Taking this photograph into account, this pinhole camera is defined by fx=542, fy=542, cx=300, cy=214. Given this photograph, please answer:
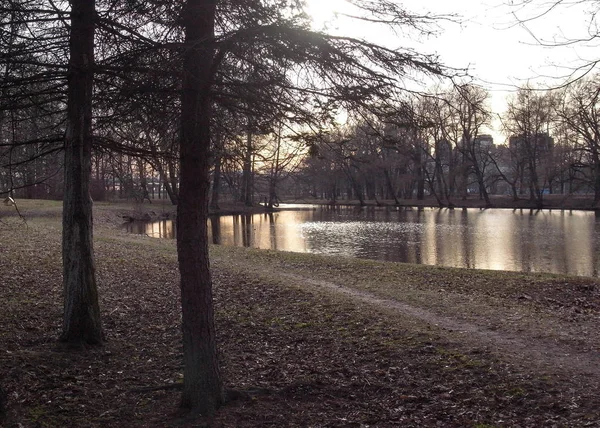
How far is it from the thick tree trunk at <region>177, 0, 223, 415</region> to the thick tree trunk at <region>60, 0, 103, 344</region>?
1.67m

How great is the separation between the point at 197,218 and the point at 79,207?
2399 mm

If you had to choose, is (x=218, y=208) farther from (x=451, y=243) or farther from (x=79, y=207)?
(x=79, y=207)

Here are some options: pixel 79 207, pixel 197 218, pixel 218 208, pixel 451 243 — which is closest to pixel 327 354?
pixel 197 218

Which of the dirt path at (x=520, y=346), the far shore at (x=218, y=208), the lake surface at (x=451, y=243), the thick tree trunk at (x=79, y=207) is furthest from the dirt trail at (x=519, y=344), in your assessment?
the far shore at (x=218, y=208)

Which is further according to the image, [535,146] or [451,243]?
[535,146]

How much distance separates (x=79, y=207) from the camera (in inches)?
262

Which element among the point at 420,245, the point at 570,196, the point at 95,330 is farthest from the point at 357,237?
the point at 570,196

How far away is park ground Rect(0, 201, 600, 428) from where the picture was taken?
517 cm

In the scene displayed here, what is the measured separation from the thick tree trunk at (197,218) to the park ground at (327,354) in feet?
1.27

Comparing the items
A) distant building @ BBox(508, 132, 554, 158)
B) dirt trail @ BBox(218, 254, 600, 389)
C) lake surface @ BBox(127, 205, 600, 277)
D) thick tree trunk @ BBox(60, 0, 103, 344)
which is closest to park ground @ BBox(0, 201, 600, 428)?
dirt trail @ BBox(218, 254, 600, 389)

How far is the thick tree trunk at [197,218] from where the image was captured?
478cm

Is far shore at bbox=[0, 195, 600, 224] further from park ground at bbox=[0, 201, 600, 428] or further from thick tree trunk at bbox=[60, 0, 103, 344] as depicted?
thick tree trunk at bbox=[60, 0, 103, 344]

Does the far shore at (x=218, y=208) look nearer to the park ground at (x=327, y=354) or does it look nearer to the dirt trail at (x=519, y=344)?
the park ground at (x=327, y=354)

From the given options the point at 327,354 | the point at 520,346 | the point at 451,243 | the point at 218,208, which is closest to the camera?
the point at 520,346
